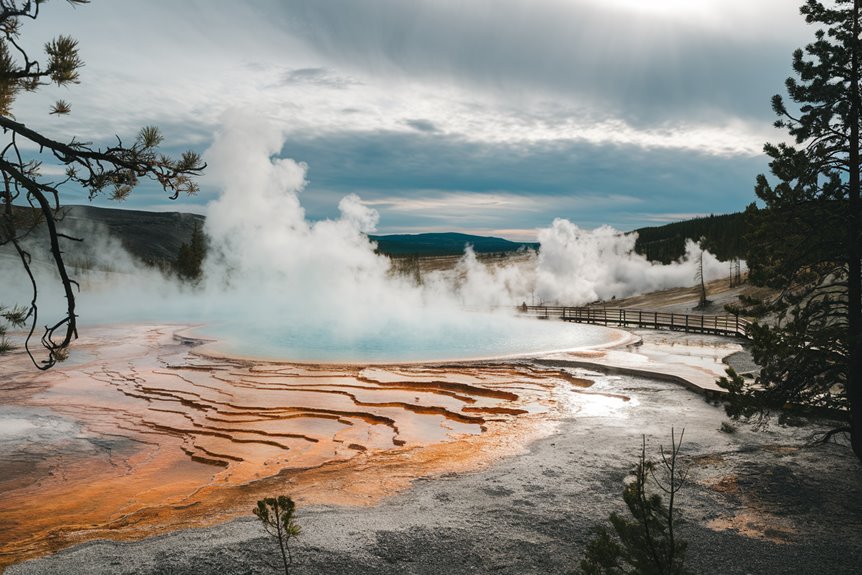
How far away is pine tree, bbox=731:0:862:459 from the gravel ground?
3.15 feet

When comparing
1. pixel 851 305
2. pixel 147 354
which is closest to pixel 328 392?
pixel 147 354

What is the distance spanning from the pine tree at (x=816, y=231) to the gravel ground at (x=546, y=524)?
96cm

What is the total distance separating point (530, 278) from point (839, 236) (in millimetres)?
57473

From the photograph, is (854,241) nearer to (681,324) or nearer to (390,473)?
(390,473)

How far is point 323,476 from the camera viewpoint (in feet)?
26.0

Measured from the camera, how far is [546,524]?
19.7 feet

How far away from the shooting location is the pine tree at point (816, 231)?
24.0 feet

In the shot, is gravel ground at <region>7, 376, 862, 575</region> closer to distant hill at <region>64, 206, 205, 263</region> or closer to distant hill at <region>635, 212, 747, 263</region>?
distant hill at <region>635, 212, 747, 263</region>

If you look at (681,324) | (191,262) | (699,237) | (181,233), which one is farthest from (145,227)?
(681,324)

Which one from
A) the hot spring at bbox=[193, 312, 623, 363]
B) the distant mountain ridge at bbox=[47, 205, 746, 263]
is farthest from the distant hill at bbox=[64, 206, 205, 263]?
the hot spring at bbox=[193, 312, 623, 363]

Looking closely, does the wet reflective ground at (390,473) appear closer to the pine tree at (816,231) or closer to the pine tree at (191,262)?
the pine tree at (816,231)

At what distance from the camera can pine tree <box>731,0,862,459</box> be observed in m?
7.31

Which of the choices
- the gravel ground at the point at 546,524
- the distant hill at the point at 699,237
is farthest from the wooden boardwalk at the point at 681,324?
the distant hill at the point at 699,237

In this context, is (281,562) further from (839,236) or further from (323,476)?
(839,236)
